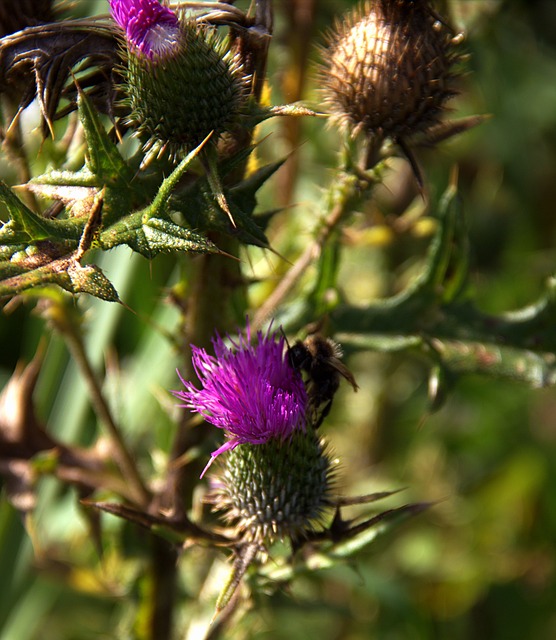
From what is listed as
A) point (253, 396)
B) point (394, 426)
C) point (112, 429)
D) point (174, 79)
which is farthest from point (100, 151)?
point (394, 426)

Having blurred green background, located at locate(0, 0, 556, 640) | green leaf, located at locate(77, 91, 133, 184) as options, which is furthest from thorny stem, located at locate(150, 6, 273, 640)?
blurred green background, located at locate(0, 0, 556, 640)

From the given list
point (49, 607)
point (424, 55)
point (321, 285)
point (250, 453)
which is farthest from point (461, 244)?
point (49, 607)

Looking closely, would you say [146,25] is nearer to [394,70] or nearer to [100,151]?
[100,151]

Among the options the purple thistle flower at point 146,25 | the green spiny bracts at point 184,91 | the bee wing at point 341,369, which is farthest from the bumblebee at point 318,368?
the purple thistle flower at point 146,25

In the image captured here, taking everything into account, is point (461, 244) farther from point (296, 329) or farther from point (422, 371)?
point (422, 371)

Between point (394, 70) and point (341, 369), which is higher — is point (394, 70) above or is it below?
above

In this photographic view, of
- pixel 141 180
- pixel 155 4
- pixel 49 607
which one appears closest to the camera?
pixel 155 4
